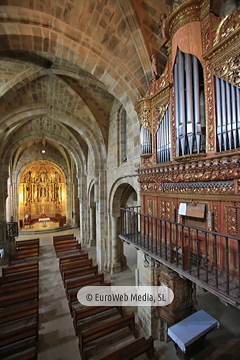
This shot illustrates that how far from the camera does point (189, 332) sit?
4.66 metres

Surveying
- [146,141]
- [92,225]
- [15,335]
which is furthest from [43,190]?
[146,141]

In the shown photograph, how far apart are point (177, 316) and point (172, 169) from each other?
420 centimetres

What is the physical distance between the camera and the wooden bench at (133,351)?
13.6 ft

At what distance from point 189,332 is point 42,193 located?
23.3 m

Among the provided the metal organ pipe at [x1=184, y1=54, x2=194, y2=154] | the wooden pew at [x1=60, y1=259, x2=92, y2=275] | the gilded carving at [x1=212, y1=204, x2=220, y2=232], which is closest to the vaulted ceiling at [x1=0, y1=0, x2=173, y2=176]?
the metal organ pipe at [x1=184, y1=54, x2=194, y2=154]

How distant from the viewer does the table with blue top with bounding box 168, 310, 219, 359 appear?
4464 mm

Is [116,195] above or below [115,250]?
above

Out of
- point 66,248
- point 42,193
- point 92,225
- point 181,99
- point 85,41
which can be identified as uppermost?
point 85,41

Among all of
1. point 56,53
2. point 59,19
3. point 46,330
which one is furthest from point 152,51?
point 46,330

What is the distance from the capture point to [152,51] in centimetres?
502

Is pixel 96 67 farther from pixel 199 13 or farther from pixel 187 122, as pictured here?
pixel 187 122

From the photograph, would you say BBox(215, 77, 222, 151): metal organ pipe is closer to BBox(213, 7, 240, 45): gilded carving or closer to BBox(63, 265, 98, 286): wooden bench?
BBox(213, 7, 240, 45): gilded carving

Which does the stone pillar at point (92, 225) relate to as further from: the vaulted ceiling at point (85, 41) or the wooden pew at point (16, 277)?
the vaulted ceiling at point (85, 41)

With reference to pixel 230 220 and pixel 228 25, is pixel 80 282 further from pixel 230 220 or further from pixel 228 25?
pixel 228 25
